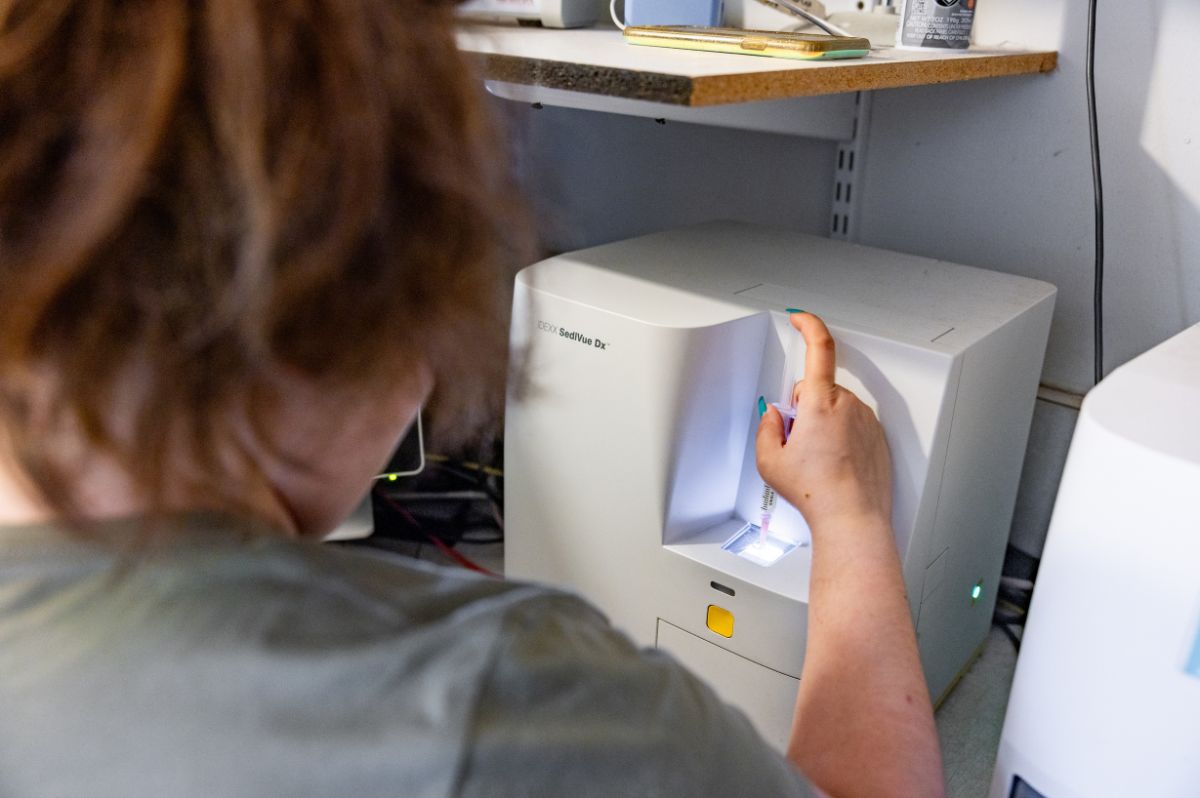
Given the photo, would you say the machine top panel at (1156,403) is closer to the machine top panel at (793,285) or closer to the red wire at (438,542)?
the machine top panel at (793,285)

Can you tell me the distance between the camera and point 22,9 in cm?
24

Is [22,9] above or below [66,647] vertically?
above

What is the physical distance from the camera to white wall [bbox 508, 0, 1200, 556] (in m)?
0.76

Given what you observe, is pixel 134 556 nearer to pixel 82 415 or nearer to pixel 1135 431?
pixel 82 415

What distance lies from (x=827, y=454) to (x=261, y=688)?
1.33 ft

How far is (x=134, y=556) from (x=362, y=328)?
3.8 inches

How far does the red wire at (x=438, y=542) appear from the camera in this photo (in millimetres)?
979

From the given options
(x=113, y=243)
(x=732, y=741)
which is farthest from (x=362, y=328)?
(x=732, y=741)

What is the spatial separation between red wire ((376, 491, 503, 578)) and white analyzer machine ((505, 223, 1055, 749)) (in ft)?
0.62

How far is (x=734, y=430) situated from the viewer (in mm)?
696

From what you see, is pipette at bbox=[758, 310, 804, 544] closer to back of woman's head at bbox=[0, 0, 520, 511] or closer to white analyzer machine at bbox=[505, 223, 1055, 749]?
white analyzer machine at bbox=[505, 223, 1055, 749]

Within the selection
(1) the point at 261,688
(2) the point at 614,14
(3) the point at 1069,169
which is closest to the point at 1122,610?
(1) the point at 261,688

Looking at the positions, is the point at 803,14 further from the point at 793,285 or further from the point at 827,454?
the point at 827,454

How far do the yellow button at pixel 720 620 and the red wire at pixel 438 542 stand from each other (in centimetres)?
32
